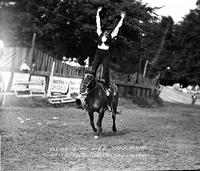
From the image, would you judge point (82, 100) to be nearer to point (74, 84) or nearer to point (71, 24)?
point (74, 84)

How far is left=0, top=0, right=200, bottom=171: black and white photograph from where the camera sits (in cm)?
873

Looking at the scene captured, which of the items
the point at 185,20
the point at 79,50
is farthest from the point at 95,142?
the point at 185,20

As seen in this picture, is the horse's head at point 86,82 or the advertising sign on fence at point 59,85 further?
the advertising sign on fence at point 59,85

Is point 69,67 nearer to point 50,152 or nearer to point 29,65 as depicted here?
point 29,65

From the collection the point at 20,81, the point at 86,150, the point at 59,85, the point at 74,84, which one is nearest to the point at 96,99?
the point at 86,150

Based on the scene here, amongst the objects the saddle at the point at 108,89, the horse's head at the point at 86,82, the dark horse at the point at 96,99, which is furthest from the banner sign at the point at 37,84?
the horse's head at the point at 86,82

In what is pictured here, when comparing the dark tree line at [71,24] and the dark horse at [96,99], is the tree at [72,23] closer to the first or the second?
the dark tree line at [71,24]

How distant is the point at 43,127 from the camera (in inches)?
554

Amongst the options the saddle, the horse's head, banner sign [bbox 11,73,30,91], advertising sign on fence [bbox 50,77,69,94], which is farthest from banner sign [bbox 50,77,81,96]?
the horse's head

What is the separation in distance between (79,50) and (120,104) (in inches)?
573

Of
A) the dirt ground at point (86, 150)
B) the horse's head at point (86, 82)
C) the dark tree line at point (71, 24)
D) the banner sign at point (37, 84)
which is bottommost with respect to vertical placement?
the dirt ground at point (86, 150)

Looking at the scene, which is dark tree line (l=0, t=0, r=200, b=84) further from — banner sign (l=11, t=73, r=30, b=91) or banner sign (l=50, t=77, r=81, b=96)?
banner sign (l=11, t=73, r=30, b=91)

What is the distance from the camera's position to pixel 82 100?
12.7 metres

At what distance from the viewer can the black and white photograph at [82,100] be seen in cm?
873
